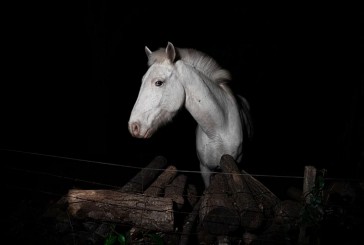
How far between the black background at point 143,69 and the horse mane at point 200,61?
418 cm

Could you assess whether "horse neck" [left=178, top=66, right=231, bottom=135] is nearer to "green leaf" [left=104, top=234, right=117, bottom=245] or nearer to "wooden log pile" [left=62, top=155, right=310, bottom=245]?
"wooden log pile" [left=62, top=155, right=310, bottom=245]

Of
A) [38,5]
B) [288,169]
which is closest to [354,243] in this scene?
[288,169]

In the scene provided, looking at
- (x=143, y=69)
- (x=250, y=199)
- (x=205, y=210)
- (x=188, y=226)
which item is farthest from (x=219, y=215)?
(x=143, y=69)

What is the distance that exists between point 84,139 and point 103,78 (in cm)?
254

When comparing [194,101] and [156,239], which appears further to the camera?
[194,101]

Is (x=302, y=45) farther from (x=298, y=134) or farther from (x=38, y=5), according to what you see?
(x=38, y=5)

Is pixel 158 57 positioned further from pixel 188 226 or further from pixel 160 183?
pixel 188 226

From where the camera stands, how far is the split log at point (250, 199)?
2709 millimetres

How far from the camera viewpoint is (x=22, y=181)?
6.70 metres

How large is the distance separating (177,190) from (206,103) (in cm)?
107

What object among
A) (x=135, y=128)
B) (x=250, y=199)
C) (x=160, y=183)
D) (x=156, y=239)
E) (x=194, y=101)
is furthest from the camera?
(x=160, y=183)

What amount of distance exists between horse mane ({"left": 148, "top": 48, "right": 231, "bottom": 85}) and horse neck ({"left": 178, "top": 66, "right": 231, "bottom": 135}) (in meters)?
0.16

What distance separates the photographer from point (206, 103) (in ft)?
12.3

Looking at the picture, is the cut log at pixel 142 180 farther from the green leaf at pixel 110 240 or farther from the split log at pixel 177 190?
the green leaf at pixel 110 240
